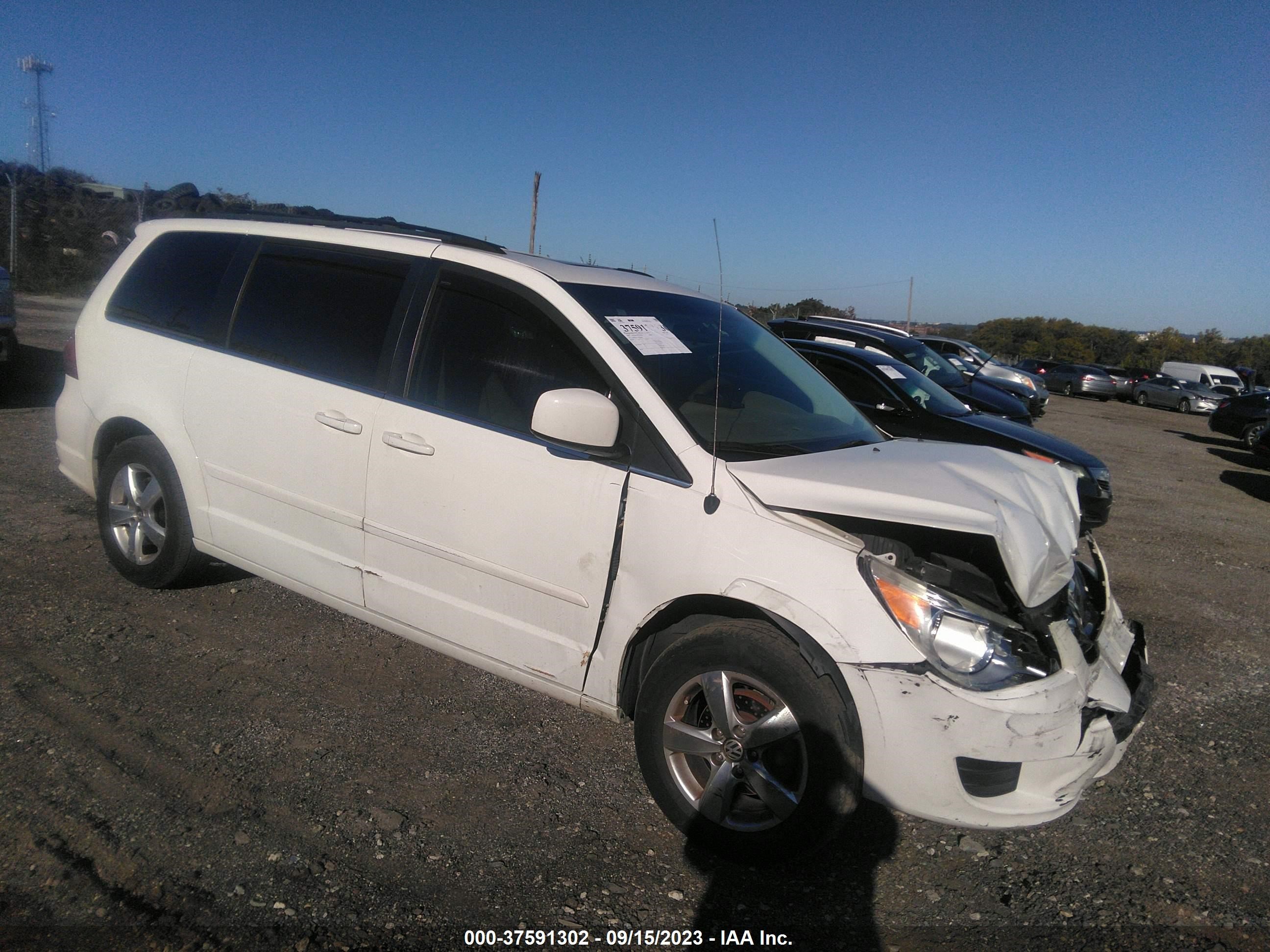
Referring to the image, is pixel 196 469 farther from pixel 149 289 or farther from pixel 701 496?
pixel 701 496

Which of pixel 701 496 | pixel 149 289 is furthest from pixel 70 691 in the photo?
pixel 701 496

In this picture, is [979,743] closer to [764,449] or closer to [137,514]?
[764,449]

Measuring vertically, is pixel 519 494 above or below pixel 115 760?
above

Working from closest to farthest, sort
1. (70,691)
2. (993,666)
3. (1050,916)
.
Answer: (993,666), (1050,916), (70,691)

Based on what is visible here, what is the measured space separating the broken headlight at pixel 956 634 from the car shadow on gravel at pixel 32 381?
8812 mm

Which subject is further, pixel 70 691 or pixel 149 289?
pixel 149 289

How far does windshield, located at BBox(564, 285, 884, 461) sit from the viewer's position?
310 cm

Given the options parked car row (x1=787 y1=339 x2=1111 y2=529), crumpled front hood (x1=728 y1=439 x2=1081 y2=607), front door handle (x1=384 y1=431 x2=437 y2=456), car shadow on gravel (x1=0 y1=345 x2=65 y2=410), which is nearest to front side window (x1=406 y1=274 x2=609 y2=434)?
front door handle (x1=384 y1=431 x2=437 y2=456)

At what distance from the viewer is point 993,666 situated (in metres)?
2.49

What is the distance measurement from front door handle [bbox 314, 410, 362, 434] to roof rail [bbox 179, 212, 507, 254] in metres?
0.84

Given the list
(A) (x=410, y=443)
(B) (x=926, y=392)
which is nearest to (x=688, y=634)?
(A) (x=410, y=443)

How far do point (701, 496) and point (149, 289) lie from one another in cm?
331

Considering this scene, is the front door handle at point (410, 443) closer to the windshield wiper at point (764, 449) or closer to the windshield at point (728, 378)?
the windshield at point (728, 378)

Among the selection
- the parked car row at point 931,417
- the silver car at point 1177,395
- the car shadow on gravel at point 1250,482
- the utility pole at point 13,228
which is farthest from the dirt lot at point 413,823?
Answer: the silver car at point 1177,395
